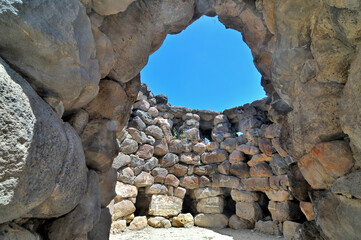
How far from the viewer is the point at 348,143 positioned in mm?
1174

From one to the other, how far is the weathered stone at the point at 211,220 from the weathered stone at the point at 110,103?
339cm

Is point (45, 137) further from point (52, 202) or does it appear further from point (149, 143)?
point (149, 143)

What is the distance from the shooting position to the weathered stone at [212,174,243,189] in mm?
4664

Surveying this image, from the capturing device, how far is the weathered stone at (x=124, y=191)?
4.01 meters

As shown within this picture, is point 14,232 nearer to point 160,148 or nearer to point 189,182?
point 160,148

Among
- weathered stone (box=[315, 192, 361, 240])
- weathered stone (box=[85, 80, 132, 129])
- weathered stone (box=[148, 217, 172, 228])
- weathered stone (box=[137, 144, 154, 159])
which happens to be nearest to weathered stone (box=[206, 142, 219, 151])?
weathered stone (box=[137, 144, 154, 159])

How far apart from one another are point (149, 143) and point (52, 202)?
379 centimetres

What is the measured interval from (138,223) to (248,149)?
106 inches

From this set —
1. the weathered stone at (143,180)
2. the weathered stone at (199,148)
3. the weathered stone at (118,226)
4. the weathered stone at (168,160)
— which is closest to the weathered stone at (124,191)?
the weathered stone at (143,180)

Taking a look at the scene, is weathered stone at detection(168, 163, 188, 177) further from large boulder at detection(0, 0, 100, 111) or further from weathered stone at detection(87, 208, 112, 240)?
large boulder at detection(0, 0, 100, 111)

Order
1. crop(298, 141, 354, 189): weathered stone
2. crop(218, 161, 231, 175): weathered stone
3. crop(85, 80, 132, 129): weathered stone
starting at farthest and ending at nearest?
crop(218, 161, 231, 175): weathered stone, crop(85, 80, 132, 129): weathered stone, crop(298, 141, 354, 189): weathered stone

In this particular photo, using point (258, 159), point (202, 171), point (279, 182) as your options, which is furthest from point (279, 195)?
point (202, 171)

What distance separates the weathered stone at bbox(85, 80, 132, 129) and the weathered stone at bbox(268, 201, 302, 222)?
3.33m

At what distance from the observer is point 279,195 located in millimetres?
3953
